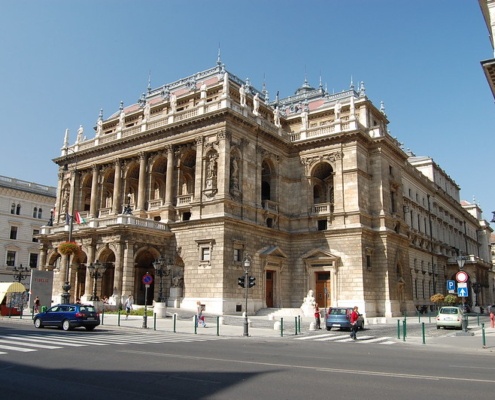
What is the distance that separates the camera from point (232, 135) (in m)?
40.9

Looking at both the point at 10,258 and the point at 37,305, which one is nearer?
the point at 37,305

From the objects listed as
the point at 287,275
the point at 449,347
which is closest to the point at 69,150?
the point at 287,275

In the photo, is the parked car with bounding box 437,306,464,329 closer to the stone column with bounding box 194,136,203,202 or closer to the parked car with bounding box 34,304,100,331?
the stone column with bounding box 194,136,203,202

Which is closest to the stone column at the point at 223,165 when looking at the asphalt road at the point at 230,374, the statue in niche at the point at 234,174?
the statue in niche at the point at 234,174

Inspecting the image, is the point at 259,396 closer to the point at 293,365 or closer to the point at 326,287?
the point at 293,365

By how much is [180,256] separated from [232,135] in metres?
11.2

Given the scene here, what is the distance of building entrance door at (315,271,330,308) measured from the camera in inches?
1730

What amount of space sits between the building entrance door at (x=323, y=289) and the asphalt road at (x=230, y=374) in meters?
27.2

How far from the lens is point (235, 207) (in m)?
40.1

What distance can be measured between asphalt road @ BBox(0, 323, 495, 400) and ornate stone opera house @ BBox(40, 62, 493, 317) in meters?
22.5

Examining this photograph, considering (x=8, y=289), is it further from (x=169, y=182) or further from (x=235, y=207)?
(x=235, y=207)

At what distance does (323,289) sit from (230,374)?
33.9 m

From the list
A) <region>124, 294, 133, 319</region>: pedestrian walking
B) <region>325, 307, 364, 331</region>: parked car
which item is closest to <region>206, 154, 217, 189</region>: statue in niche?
<region>124, 294, 133, 319</region>: pedestrian walking

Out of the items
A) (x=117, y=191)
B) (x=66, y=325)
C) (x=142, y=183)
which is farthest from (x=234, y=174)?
(x=66, y=325)
